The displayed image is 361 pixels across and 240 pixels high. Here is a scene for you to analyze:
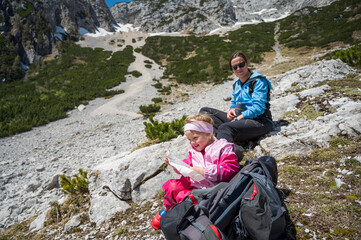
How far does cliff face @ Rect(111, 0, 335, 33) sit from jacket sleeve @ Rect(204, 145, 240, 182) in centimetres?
5571

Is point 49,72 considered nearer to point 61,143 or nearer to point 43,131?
point 43,131

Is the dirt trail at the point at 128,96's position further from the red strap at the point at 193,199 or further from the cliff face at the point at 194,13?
the cliff face at the point at 194,13

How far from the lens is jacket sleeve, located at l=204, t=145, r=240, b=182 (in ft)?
5.84

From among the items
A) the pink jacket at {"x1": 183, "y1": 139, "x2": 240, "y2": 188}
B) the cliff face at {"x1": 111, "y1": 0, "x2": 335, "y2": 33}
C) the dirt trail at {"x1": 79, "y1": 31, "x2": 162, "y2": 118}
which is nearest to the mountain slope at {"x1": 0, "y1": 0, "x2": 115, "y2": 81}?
the dirt trail at {"x1": 79, "y1": 31, "x2": 162, "y2": 118}

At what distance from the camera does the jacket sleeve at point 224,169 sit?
1.78m

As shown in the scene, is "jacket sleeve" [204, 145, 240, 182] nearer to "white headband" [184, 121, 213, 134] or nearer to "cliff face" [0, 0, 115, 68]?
"white headband" [184, 121, 213, 134]

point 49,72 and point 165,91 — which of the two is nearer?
point 165,91

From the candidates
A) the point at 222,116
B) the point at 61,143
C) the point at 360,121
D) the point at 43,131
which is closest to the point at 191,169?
the point at 222,116

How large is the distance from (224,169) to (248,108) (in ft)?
5.15

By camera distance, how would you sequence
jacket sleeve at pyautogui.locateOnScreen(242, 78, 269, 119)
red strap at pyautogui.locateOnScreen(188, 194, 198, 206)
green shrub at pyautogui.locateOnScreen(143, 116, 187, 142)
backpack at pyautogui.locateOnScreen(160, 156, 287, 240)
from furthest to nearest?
green shrub at pyautogui.locateOnScreen(143, 116, 187, 142) < jacket sleeve at pyautogui.locateOnScreen(242, 78, 269, 119) < red strap at pyautogui.locateOnScreen(188, 194, 198, 206) < backpack at pyautogui.locateOnScreen(160, 156, 287, 240)

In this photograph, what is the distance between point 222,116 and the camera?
11.4ft

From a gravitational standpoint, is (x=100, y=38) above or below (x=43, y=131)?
above

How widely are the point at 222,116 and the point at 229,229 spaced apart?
226 centimetres

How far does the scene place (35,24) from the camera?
3422cm
